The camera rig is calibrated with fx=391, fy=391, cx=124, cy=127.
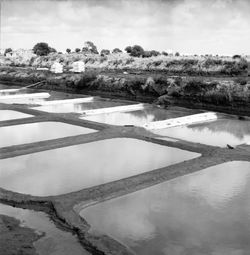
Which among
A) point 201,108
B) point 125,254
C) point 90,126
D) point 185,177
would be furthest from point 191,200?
point 201,108

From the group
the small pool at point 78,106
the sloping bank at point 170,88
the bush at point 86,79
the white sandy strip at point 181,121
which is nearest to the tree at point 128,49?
the sloping bank at point 170,88

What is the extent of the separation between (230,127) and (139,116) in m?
2.16

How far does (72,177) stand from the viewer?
14.3 ft

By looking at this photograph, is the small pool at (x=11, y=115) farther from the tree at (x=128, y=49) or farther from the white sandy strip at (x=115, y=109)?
the tree at (x=128, y=49)

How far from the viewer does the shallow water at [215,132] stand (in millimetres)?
6426

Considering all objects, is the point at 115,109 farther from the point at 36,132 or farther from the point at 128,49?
the point at 128,49

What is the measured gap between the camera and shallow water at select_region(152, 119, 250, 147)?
6426mm

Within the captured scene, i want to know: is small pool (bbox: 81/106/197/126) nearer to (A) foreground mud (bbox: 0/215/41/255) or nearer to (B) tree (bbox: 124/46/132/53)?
(A) foreground mud (bbox: 0/215/41/255)

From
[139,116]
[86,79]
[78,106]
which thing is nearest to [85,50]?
[86,79]

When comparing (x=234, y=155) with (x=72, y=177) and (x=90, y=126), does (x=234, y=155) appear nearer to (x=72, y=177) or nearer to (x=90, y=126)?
(x=72, y=177)

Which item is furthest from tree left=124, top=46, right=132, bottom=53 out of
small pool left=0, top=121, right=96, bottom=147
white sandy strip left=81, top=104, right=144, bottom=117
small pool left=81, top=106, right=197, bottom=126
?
small pool left=0, top=121, right=96, bottom=147

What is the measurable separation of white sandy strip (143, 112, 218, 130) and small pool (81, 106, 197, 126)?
57cm

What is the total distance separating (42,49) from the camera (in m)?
33.8

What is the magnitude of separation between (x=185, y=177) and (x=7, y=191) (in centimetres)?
192
